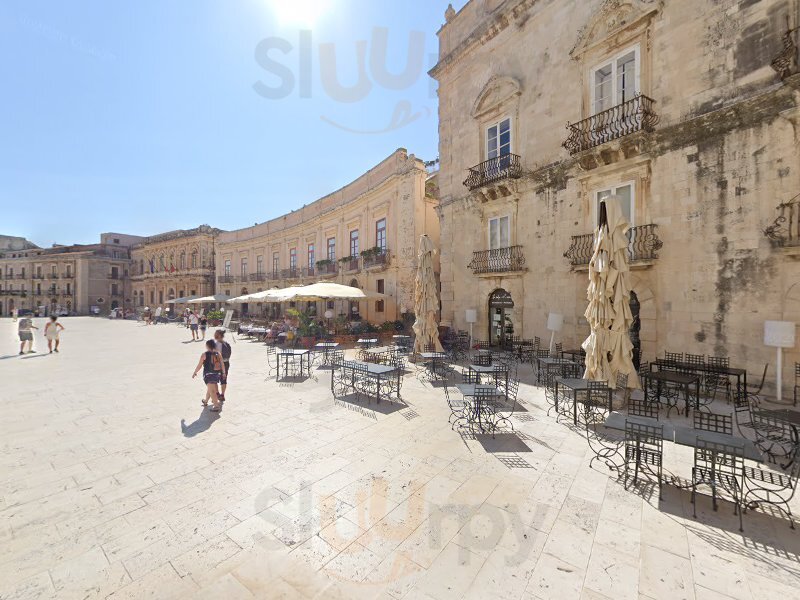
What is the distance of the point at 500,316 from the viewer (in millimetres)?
14062

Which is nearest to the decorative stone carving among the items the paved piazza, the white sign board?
the white sign board

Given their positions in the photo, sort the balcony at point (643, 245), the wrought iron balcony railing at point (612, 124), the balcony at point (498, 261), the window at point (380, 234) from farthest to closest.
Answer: the window at point (380, 234)
the balcony at point (498, 261)
the wrought iron balcony railing at point (612, 124)
the balcony at point (643, 245)

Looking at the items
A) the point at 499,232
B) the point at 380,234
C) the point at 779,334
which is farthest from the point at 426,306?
the point at 380,234

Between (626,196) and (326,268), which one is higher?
(626,196)

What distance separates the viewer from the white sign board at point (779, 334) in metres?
6.88

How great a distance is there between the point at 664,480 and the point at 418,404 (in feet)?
13.3

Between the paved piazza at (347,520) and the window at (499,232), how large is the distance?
8.97m

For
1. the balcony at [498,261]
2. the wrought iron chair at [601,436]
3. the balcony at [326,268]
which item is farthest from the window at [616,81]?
the balcony at [326,268]

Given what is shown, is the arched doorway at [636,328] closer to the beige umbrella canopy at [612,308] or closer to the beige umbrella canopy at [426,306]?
the beige umbrella canopy at [612,308]

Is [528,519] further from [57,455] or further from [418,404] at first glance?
[57,455]

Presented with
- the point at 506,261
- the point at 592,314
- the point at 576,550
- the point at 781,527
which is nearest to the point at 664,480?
the point at 781,527

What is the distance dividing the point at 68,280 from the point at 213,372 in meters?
62.8

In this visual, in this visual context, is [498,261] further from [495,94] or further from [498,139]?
[495,94]

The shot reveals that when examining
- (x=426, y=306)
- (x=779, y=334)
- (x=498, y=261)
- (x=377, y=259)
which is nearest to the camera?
(x=779, y=334)
